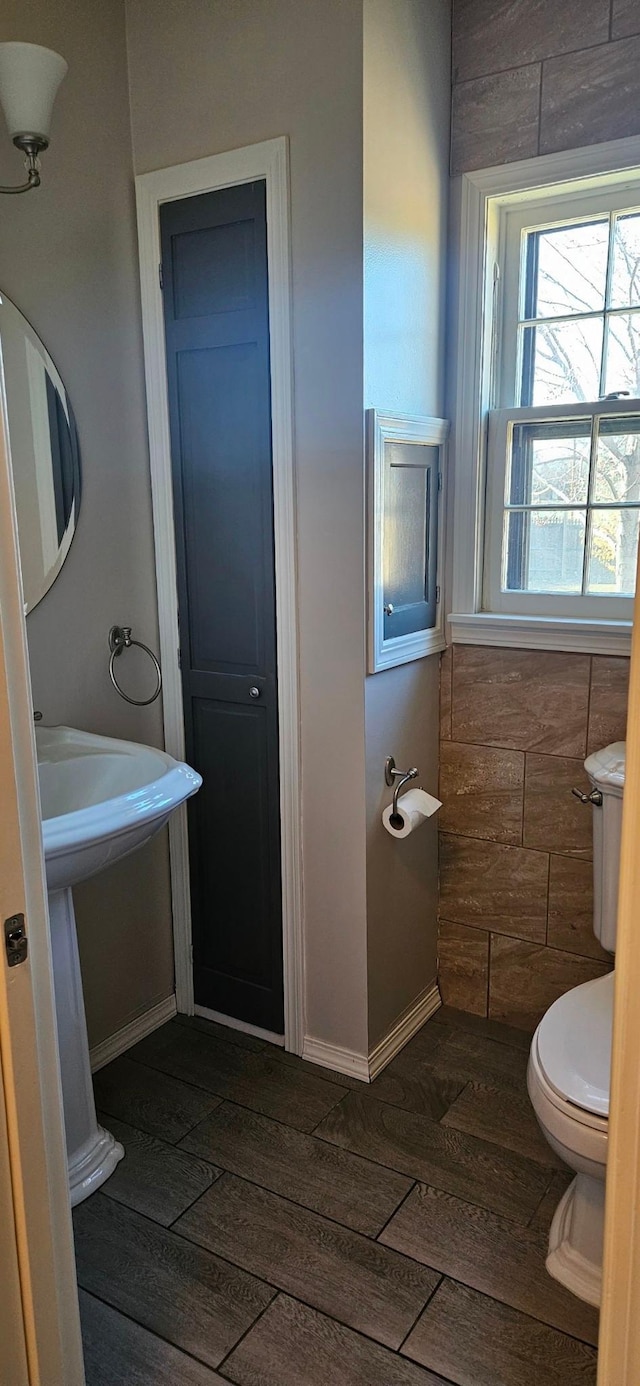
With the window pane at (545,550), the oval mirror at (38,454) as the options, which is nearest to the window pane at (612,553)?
the window pane at (545,550)

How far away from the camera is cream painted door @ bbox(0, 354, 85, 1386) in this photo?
109 cm

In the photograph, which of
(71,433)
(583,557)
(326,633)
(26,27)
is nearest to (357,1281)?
(326,633)

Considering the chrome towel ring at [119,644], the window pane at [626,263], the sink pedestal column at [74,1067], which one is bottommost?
the sink pedestal column at [74,1067]

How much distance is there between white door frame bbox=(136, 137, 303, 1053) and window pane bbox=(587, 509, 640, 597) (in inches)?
29.4

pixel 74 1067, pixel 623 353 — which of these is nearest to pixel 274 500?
pixel 623 353

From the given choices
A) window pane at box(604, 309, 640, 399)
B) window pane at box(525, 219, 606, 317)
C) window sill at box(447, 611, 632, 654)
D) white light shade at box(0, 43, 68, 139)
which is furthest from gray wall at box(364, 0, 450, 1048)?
white light shade at box(0, 43, 68, 139)

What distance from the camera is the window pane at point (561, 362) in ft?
7.38

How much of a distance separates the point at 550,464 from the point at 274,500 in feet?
2.35

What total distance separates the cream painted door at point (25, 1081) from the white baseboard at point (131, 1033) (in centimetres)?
114

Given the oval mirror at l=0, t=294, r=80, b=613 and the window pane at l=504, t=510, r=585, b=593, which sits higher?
the oval mirror at l=0, t=294, r=80, b=613

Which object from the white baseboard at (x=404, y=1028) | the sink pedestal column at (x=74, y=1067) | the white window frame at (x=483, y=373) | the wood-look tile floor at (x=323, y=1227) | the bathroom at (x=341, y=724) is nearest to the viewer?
the wood-look tile floor at (x=323, y=1227)

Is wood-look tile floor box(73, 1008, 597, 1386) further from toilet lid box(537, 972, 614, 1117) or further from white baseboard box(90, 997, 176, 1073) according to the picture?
toilet lid box(537, 972, 614, 1117)

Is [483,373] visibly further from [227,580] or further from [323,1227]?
[323,1227]

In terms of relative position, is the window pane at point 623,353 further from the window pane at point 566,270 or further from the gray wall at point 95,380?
the gray wall at point 95,380
